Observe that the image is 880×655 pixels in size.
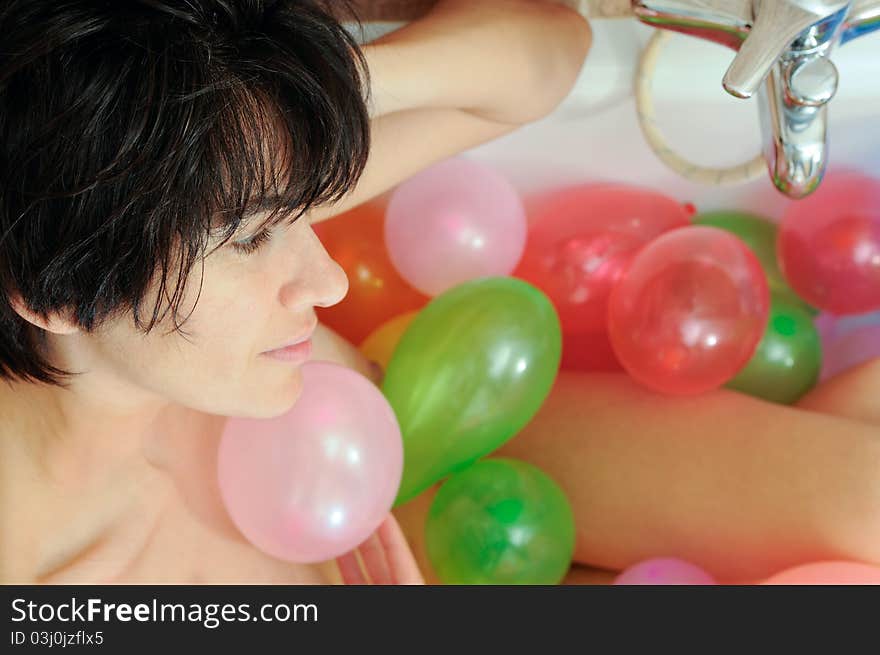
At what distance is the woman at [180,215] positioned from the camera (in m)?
0.52

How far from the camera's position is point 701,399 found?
1.04 meters

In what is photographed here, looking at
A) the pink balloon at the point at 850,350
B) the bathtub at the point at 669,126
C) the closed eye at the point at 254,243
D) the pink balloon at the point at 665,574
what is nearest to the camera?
the closed eye at the point at 254,243

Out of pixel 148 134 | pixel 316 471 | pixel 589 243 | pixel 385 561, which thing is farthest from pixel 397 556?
pixel 148 134

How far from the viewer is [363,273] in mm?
1170

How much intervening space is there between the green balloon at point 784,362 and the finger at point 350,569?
0.49 meters

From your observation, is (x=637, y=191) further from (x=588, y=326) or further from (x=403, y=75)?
(x=403, y=75)

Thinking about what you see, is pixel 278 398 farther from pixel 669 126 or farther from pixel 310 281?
pixel 669 126

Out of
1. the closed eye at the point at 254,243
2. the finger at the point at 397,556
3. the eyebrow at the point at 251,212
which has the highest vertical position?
the eyebrow at the point at 251,212

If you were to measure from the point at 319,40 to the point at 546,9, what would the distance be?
42 centimetres

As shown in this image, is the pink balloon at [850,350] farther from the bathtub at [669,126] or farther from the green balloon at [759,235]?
the bathtub at [669,126]

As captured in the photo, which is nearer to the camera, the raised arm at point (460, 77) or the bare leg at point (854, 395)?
the raised arm at point (460, 77)

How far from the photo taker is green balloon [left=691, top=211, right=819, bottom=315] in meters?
1.18

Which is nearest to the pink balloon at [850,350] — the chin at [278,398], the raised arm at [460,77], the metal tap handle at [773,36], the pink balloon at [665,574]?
the pink balloon at [665,574]
